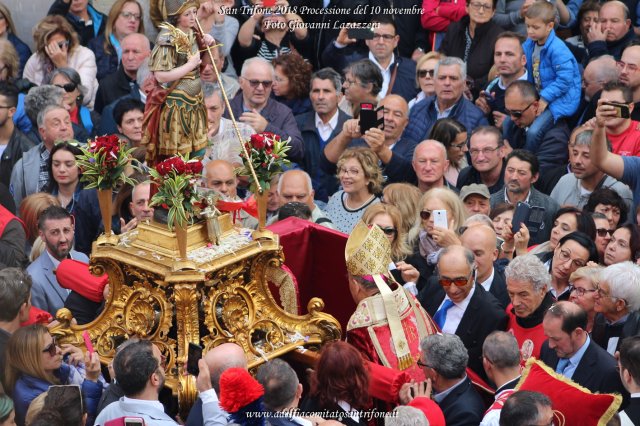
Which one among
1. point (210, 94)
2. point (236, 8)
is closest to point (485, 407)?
point (210, 94)

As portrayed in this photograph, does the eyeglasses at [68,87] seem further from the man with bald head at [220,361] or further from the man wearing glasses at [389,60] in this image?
the man with bald head at [220,361]

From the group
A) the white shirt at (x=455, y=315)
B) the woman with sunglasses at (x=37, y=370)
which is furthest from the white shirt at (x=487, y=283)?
the woman with sunglasses at (x=37, y=370)

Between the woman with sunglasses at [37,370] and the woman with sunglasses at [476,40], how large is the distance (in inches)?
251

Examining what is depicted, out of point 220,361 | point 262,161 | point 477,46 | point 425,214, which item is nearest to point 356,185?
point 425,214

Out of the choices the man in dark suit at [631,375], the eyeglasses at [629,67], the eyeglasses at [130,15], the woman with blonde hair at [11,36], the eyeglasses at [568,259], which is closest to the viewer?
the man in dark suit at [631,375]

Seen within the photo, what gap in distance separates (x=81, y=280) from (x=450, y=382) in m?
2.54

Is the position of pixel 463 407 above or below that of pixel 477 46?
below

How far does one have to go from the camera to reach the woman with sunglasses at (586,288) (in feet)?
28.0

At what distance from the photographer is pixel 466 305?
8.68m

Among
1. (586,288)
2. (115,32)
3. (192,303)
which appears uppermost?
(115,32)

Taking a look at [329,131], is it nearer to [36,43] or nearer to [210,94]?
[210,94]

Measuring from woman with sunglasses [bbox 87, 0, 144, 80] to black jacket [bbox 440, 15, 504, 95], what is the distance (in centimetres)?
306

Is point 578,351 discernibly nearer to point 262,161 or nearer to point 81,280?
point 262,161

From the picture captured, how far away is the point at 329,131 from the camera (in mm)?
12219
